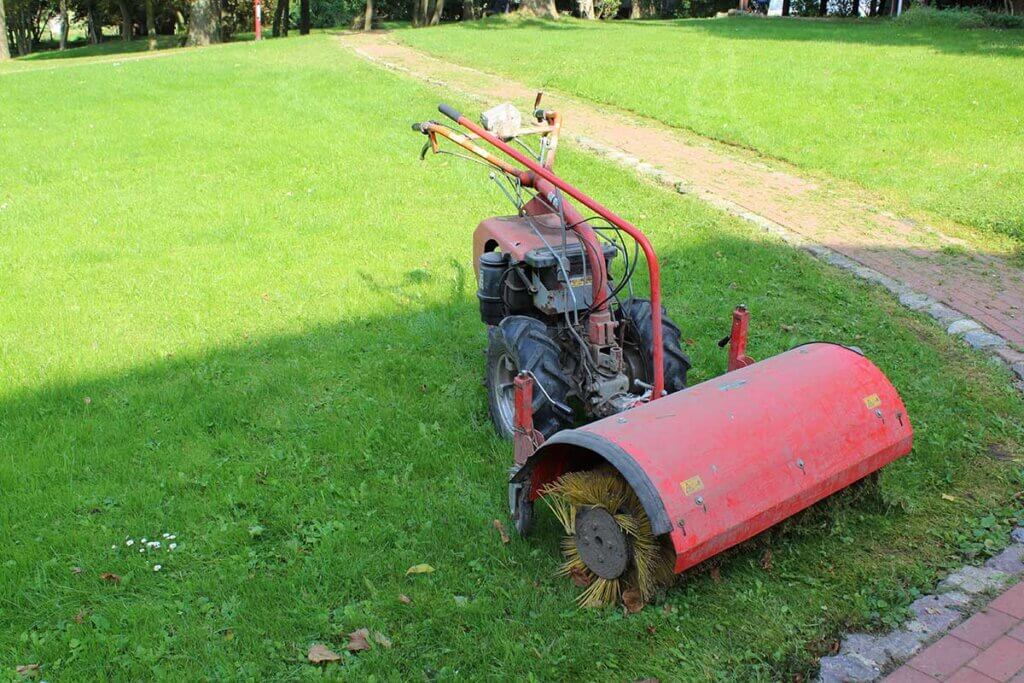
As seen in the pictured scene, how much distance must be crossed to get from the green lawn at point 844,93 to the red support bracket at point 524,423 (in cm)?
658

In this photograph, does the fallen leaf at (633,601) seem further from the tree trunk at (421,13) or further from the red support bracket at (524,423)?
the tree trunk at (421,13)

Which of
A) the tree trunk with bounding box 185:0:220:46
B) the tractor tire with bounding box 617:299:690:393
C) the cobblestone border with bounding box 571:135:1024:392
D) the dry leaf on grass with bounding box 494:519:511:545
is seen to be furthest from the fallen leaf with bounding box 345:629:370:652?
the tree trunk with bounding box 185:0:220:46

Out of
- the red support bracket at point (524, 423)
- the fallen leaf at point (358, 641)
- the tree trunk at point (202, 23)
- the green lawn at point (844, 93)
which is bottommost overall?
the fallen leaf at point (358, 641)

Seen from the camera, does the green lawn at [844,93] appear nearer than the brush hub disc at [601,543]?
No

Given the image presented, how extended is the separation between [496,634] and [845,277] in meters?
5.34

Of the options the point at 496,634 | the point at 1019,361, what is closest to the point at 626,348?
the point at 496,634

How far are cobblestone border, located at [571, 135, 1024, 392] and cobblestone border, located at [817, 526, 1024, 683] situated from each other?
2087 mm

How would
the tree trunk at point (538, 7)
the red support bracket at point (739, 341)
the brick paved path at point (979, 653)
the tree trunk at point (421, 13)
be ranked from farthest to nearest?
the tree trunk at point (421, 13) < the tree trunk at point (538, 7) < the red support bracket at point (739, 341) < the brick paved path at point (979, 653)

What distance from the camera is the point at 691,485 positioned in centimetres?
350

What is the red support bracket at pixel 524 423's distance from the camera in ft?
14.0

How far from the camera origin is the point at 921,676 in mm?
3377

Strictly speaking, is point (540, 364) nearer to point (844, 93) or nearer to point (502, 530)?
point (502, 530)

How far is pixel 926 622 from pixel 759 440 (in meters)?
1.01

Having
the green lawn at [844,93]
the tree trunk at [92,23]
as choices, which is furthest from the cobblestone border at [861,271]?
the tree trunk at [92,23]
